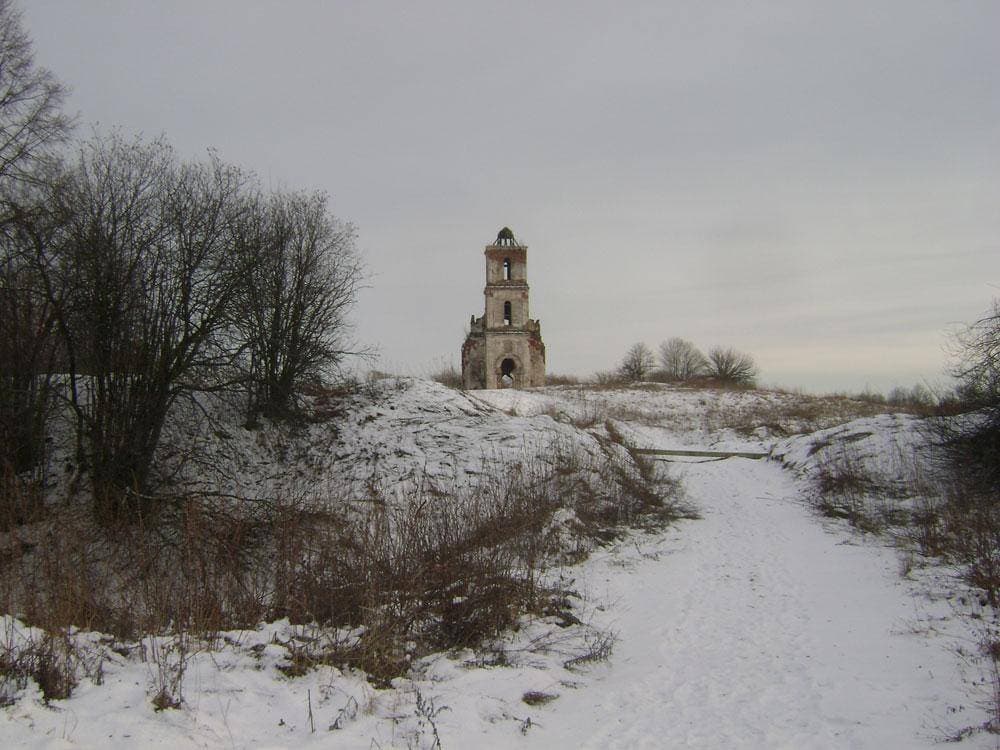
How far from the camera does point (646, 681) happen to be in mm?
5461

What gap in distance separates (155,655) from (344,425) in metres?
13.8

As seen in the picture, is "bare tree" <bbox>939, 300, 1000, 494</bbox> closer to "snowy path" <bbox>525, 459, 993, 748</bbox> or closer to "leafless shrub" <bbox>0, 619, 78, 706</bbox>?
"snowy path" <bbox>525, 459, 993, 748</bbox>

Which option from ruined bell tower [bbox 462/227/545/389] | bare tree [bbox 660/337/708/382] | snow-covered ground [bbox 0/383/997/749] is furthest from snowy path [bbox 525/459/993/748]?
bare tree [bbox 660/337/708/382]

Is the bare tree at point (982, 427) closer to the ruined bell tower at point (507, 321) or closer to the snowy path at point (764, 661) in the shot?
the snowy path at point (764, 661)

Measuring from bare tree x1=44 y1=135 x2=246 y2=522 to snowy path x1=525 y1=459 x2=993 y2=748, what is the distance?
32.4 feet

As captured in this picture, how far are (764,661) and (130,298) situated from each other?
42.0ft

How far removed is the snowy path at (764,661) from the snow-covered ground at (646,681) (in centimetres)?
2

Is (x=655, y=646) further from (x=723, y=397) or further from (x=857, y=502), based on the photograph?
(x=723, y=397)

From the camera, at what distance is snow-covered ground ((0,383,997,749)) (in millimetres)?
3988

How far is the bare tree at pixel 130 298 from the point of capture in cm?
1258

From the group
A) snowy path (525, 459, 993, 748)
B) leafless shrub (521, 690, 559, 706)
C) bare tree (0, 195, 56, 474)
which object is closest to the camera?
snowy path (525, 459, 993, 748)

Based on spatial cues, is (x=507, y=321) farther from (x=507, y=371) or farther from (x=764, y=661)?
(x=764, y=661)

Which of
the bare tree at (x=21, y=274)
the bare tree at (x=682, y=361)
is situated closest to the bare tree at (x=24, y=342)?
the bare tree at (x=21, y=274)

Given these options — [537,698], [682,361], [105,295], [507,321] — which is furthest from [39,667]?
[682,361]
